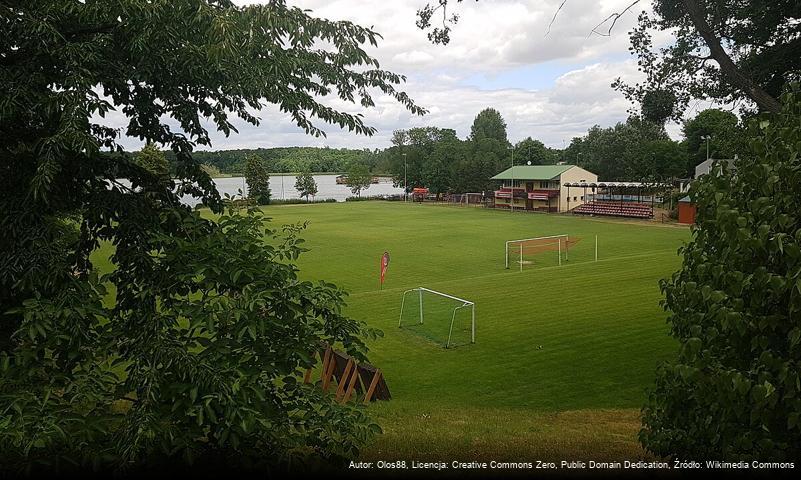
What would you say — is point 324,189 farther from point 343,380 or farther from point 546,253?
point 343,380

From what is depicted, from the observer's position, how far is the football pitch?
861cm

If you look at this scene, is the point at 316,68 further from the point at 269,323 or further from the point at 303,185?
the point at 303,185

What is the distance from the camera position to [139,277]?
5.22m

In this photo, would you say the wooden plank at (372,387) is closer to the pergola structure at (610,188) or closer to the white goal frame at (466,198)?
the pergola structure at (610,188)

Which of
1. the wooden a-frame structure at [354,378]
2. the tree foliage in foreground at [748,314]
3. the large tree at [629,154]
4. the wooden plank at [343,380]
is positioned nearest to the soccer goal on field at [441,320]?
the wooden a-frame structure at [354,378]

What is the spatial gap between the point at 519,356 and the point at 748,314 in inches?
416

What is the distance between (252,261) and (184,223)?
0.80 m

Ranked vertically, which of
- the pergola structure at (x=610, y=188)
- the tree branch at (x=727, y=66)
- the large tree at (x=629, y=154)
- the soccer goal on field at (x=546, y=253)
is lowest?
the soccer goal on field at (x=546, y=253)

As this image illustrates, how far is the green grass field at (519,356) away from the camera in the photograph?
8602mm

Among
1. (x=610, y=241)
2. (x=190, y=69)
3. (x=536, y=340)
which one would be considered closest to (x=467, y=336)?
(x=536, y=340)

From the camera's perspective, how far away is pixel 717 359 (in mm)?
4832

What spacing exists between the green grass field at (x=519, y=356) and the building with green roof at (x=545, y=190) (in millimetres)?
36855

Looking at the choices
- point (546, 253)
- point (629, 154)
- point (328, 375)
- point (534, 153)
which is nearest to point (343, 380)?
point (328, 375)

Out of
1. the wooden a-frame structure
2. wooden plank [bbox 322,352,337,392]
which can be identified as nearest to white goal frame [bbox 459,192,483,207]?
the wooden a-frame structure
